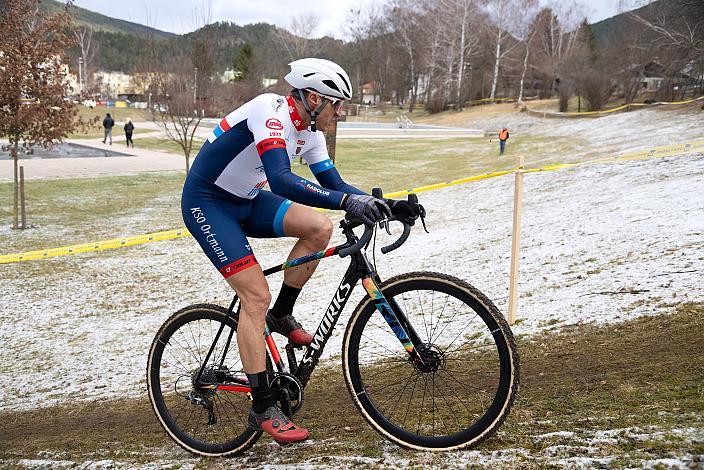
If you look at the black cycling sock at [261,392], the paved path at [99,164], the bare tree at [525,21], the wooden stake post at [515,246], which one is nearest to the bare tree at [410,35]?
the bare tree at [525,21]

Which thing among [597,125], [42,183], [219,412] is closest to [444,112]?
[597,125]

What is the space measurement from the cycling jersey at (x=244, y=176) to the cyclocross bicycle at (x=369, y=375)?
1.06 feet

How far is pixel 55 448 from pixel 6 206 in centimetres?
1559

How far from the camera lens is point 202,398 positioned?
3.95 metres

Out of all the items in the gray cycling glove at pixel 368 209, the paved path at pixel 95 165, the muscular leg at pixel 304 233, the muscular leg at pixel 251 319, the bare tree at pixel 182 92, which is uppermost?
the bare tree at pixel 182 92

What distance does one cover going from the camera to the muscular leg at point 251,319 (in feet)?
11.4

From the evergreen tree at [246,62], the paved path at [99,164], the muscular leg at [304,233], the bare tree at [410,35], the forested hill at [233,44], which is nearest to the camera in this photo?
the muscular leg at [304,233]

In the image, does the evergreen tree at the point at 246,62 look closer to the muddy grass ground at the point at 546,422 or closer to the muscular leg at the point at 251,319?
the muddy grass ground at the point at 546,422

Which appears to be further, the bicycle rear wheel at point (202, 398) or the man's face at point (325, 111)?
the bicycle rear wheel at point (202, 398)

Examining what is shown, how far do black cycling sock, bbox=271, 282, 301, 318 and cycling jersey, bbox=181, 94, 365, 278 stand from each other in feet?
1.10

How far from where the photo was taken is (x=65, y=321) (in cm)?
822

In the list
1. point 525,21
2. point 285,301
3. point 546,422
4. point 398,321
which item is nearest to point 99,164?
point 285,301

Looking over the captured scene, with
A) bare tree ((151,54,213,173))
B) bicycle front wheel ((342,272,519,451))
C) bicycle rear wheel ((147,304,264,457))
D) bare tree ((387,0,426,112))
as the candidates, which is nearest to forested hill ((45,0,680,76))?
bare tree ((151,54,213,173))

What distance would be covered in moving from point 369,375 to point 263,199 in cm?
141
